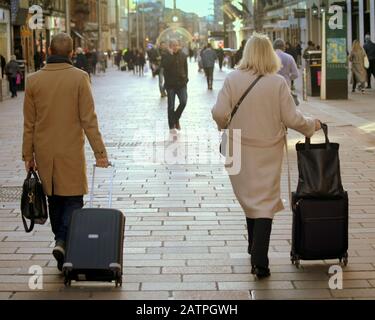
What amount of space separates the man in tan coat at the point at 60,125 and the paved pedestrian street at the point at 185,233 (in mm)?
595

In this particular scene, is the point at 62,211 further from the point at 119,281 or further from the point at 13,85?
the point at 13,85

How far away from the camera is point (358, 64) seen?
23406 mm

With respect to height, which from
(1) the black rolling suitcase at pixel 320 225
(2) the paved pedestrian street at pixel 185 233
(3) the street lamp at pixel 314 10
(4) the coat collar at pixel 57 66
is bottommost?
(2) the paved pedestrian street at pixel 185 233

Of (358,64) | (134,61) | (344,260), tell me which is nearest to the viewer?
(344,260)

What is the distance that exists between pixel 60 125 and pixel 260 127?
1406 mm

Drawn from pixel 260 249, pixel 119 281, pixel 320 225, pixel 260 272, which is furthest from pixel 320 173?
pixel 119 281

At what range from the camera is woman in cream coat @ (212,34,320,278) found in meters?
5.52

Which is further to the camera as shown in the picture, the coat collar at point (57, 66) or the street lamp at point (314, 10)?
the street lamp at point (314, 10)

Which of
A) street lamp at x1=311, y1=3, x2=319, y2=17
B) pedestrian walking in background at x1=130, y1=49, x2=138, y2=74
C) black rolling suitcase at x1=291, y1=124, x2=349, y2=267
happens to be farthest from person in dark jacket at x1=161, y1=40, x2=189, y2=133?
pedestrian walking in background at x1=130, y1=49, x2=138, y2=74

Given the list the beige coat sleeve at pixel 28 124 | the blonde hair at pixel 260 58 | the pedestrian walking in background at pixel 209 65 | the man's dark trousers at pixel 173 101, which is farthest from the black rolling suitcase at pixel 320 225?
the pedestrian walking in background at pixel 209 65

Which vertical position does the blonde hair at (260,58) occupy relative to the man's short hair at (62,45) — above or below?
below

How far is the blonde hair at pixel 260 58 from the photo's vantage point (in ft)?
18.2

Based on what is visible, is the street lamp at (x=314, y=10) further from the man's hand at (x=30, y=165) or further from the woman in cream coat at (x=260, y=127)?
the man's hand at (x=30, y=165)
